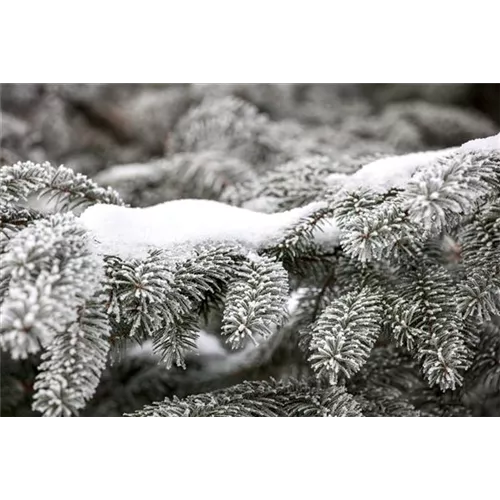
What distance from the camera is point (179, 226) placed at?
91 centimetres

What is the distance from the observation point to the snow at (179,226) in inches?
33.2

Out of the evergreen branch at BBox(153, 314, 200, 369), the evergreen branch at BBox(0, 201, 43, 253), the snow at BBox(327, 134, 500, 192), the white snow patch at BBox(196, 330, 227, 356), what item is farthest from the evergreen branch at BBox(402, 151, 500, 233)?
the white snow patch at BBox(196, 330, 227, 356)

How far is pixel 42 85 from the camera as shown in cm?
218

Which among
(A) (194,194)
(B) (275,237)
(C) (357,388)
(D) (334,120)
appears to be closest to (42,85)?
(A) (194,194)

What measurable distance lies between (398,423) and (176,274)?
0.37 m

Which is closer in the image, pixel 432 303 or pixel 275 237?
pixel 432 303

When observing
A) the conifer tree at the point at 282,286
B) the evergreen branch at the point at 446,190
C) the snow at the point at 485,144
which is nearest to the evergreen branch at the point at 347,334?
the conifer tree at the point at 282,286

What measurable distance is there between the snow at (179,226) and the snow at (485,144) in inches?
10.3

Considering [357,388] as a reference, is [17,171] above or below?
above

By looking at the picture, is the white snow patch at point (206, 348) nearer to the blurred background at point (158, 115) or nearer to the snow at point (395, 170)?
the snow at point (395, 170)

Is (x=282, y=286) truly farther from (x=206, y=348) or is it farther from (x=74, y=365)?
(x=206, y=348)

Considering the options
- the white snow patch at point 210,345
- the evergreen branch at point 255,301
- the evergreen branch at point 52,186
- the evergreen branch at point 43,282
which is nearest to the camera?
the evergreen branch at point 43,282

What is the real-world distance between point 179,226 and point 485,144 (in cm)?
51
